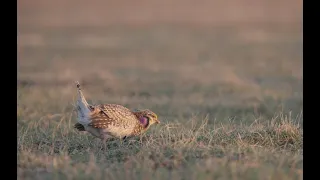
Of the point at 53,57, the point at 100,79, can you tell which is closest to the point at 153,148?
the point at 100,79

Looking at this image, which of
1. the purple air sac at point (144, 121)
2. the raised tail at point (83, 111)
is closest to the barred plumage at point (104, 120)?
the raised tail at point (83, 111)

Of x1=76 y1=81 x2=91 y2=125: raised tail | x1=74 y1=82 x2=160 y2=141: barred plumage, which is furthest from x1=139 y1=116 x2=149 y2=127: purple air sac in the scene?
x1=76 y1=81 x2=91 y2=125: raised tail

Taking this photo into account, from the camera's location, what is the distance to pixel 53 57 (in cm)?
1697

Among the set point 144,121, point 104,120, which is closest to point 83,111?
point 104,120

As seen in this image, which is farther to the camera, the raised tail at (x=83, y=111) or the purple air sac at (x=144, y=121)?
the purple air sac at (x=144, y=121)

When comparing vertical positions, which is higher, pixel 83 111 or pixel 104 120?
pixel 83 111

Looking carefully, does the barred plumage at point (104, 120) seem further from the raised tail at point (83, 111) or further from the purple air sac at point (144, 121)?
the purple air sac at point (144, 121)

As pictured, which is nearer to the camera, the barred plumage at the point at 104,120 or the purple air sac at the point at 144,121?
the barred plumage at the point at 104,120

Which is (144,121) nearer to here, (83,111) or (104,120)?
(104,120)

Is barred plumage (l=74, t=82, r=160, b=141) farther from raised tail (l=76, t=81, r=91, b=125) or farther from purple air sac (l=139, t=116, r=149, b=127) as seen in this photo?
purple air sac (l=139, t=116, r=149, b=127)

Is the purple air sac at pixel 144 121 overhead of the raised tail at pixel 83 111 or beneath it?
beneath

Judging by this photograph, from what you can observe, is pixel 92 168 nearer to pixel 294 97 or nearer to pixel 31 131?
pixel 31 131

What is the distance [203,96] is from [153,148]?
16.5 ft
